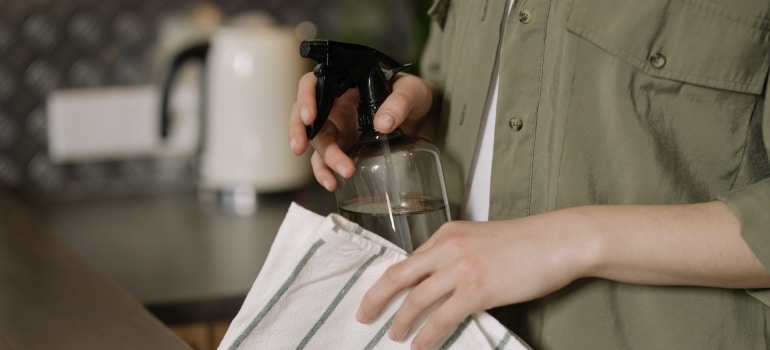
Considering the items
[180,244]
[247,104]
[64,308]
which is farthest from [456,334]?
[247,104]

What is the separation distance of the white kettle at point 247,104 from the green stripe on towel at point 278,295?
38.2 inches

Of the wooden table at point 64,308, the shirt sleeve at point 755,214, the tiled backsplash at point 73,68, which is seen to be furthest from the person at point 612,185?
the tiled backsplash at point 73,68

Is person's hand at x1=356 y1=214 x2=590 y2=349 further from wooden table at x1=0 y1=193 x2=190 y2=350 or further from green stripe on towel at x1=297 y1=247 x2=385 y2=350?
wooden table at x1=0 y1=193 x2=190 y2=350

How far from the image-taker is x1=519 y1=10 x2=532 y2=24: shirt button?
77 cm

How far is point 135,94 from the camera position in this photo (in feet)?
5.76

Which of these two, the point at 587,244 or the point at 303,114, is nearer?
the point at 587,244

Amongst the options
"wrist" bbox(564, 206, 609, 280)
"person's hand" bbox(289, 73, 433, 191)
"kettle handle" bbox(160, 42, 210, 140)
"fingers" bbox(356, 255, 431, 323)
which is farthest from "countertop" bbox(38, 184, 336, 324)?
"wrist" bbox(564, 206, 609, 280)

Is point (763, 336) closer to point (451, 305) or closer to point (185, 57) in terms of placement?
point (451, 305)

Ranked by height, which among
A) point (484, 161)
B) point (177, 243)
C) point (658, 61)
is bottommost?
point (177, 243)

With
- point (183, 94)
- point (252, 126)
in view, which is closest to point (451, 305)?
point (252, 126)

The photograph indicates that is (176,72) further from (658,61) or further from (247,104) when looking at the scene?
(658,61)

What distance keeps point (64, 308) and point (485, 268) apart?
49 centimetres

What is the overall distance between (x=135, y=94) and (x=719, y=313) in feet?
4.20

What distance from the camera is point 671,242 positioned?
658 millimetres
